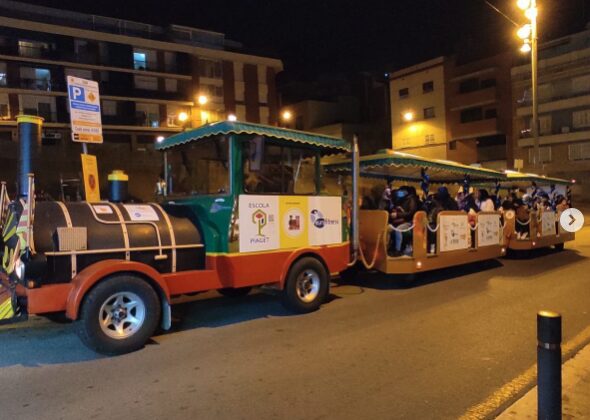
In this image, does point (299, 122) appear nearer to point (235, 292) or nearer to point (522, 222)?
point (522, 222)

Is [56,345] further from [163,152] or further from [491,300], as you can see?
[491,300]

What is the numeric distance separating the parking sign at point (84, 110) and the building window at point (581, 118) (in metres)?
41.1

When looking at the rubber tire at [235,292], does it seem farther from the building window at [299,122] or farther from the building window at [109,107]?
the building window at [299,122]

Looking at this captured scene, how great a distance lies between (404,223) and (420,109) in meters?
41.9

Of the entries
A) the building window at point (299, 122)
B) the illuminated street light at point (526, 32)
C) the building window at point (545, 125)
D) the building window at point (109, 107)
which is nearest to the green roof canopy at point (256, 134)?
the illuminated street light at point (526, 32)

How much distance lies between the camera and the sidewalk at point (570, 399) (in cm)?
383

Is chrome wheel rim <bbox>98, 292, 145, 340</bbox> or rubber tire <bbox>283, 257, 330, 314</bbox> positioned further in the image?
rubber tire <bbox>283, 257, 330, 314</bbox>

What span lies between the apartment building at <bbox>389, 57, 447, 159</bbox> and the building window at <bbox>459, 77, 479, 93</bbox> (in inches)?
69.3

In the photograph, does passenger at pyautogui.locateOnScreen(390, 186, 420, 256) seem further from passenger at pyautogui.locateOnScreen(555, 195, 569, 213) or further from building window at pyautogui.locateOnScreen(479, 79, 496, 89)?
building window at pyautogui.locateOnScreen(479, 79, 496, 89)

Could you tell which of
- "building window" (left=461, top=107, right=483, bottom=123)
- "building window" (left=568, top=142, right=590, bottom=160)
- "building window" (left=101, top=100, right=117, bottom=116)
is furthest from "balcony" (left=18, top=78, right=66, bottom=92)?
"building window" (left=568, top=142, right=590, bottom=160)

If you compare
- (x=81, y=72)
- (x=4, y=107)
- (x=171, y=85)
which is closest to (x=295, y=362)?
(x=4, y=107)

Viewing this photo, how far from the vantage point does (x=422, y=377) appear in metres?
4.76

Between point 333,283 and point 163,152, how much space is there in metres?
4.54

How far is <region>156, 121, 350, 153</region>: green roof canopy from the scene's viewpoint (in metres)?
6.54
